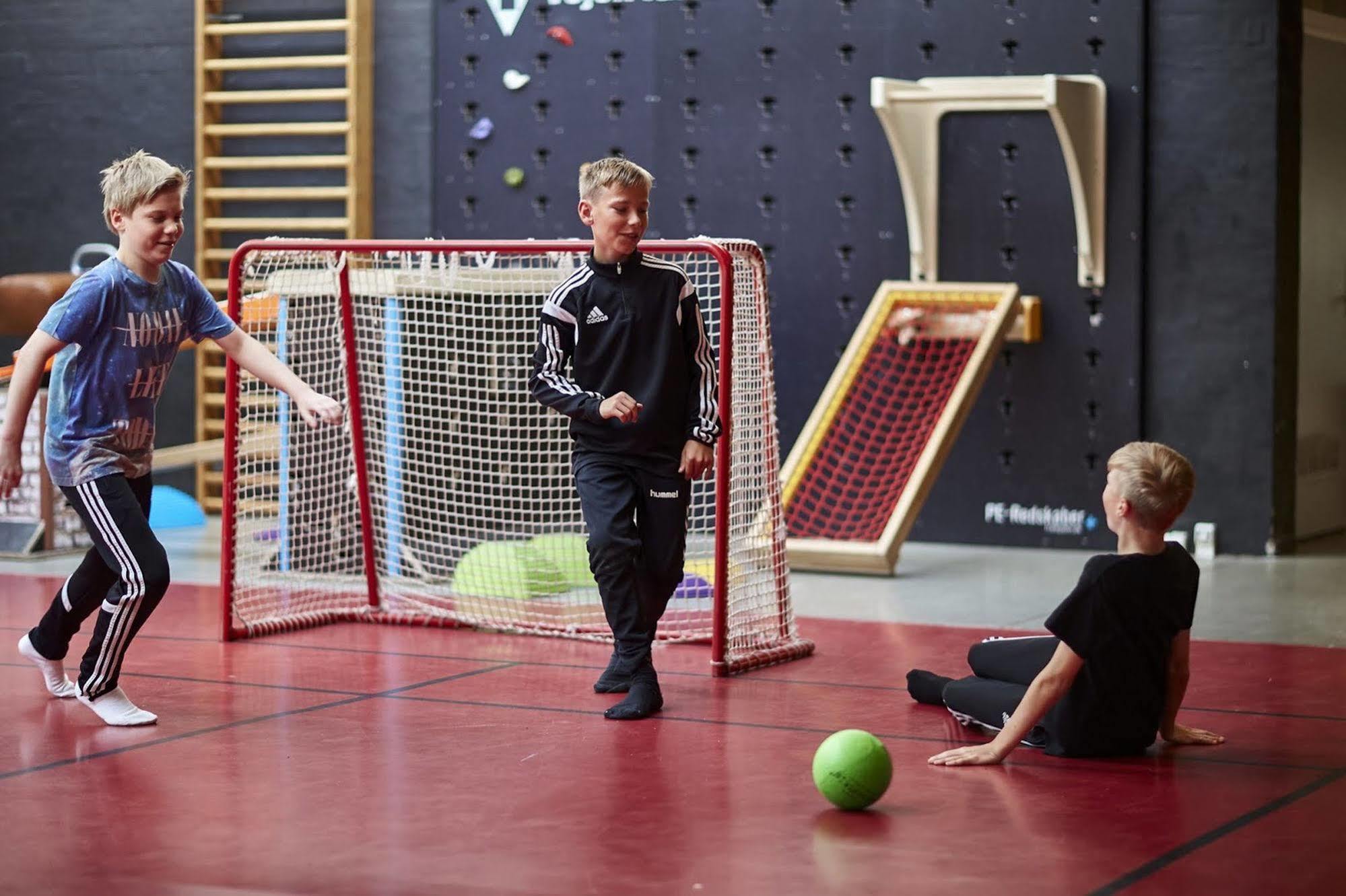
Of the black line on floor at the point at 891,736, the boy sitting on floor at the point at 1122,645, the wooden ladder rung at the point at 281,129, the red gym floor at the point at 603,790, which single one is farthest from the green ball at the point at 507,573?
the wooden ladder rung at the point at 281,129

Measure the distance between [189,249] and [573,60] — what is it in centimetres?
228

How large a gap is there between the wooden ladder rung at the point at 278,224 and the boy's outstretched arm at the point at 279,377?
4177mm

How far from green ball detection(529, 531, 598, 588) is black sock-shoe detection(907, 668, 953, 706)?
1.94m

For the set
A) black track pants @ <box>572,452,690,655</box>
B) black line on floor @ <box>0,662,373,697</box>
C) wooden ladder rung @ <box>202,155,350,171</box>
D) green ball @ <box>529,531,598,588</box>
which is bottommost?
black line on floor @ <box>0,662,373,697</box>

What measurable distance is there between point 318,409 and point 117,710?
84 cm

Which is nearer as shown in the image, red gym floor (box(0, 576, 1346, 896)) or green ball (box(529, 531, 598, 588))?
red gym floor (box(0, 576, 1346, 896))

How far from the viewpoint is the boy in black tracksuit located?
4.57 metres

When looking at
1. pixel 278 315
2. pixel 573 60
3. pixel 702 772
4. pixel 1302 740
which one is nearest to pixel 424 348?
pixel 278 315

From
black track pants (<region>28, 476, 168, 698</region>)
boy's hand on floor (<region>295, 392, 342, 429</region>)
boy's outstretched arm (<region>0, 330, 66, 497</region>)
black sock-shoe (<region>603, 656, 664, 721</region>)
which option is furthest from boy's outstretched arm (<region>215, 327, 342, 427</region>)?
black sock-shoe (<region>603, 656, 664, 721</region>)

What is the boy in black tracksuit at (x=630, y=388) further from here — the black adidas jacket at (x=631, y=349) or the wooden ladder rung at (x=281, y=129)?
the wooden ladder rung at (x=281, y=129)

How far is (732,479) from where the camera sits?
529cm

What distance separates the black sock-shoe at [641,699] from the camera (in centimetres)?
443

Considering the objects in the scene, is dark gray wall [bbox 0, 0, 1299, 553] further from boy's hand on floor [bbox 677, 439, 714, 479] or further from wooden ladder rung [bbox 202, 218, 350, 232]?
boy's hand on floor [bbox 677, 439, 714, 479]

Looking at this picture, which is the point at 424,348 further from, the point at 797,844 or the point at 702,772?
the point at 797,844
